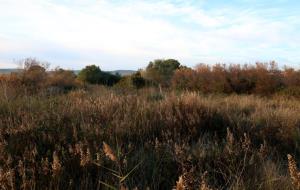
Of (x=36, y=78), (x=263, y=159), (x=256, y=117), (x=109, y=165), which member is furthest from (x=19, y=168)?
(x=36, y=78)

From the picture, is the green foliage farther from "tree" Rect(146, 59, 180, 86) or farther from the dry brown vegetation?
the dry brown vegetation

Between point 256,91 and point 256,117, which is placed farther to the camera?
point 256,91

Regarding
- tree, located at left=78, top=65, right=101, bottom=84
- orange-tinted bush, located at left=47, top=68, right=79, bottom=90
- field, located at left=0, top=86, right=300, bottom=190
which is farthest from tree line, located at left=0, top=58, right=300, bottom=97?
field, located at left=0, top=86, right=300, bottom=190

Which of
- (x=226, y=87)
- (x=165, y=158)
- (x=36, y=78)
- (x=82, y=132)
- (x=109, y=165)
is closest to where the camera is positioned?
(x=109, y=165)

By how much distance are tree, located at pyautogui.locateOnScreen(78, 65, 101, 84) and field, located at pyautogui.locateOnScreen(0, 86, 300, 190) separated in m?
24.6

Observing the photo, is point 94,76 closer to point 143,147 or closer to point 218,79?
point 218,79

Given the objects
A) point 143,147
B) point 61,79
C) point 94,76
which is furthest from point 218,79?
point 143,147

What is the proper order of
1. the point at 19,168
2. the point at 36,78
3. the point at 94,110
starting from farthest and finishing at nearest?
the point at 36,78
the point at 94,110
the point at 19,168

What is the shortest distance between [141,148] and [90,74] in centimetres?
2879

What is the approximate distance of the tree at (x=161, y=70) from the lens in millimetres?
29180

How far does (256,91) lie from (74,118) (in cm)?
1630

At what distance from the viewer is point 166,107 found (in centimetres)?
786

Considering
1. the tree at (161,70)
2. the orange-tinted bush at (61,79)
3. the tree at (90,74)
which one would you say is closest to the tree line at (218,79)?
the orange-tinted bush at (61,79)

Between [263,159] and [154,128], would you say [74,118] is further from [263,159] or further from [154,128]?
[263,159]
